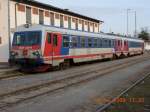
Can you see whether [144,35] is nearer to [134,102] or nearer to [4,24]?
[4,24]

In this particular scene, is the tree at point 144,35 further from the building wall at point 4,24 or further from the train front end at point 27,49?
the train front end at point 27,49

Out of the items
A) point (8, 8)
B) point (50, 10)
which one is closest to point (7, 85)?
point (8, 8)

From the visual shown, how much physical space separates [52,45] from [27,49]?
5.20 ft

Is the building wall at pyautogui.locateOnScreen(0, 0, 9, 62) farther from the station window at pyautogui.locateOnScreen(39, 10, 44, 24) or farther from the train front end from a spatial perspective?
the train front end

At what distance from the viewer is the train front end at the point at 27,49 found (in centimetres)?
2274

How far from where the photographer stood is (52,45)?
2373 centimetres

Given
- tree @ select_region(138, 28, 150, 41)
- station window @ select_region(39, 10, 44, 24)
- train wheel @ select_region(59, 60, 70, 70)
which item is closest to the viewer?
train wheel @ select_region(59, 60, 70, 70)

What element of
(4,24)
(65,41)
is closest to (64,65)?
(65,41)

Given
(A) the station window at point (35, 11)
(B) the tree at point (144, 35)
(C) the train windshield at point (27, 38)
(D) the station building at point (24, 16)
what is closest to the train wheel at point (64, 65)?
(C) the train windshield at point (27, 38)

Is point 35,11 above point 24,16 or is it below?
above

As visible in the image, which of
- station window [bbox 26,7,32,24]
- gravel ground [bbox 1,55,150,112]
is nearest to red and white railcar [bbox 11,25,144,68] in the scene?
gravel ground [bbox 1,55,150,112]

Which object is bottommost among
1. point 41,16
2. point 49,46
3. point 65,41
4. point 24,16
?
point 49,46

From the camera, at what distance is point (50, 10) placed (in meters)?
42.0

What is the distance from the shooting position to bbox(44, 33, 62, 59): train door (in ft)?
75.8
